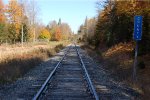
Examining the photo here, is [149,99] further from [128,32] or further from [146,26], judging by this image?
[128,32]

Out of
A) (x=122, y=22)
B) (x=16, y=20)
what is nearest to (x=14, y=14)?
(x=16, y=20)

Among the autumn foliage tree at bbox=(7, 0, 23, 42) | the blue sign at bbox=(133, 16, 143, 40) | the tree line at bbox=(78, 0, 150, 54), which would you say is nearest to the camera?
the blue sign at bbox=(133, 16, 143, 40)

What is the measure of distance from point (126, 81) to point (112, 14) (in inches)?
1235

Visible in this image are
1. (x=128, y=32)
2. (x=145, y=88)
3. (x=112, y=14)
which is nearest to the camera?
(x=145, y=88)

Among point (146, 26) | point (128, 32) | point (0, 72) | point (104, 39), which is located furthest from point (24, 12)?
point (0, 72)

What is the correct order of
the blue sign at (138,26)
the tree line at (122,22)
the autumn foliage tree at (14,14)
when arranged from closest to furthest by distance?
the blue sign at (138,26) → the tree line at (122,22) → the autumn foliage tree at (14,14)

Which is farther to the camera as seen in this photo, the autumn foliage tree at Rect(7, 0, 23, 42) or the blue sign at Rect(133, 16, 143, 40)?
the autumn foliage tree at Rect(7, 0, 23, 42)

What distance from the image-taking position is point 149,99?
1164 cm

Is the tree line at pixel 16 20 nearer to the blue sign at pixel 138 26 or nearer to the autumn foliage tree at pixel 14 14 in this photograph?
the autumn foliage tree at pixel 14 14

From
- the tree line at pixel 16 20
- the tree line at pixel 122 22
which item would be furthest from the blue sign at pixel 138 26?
the tree line at pixel 16 20

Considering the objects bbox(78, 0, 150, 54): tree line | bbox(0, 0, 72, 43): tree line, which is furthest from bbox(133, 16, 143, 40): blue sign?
bbox(0, 0, 72, 43): tree line

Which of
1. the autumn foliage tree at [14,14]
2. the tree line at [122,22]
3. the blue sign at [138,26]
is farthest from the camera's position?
the autumn foliage tree at [14,14]

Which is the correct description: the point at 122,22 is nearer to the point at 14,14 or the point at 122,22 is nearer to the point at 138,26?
the point at 138,26

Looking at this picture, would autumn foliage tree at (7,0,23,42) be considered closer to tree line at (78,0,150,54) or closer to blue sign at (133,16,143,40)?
tree line at (78,0,150,54)
